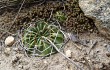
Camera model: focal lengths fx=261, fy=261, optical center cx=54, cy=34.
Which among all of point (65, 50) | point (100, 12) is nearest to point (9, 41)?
point (65, 50)

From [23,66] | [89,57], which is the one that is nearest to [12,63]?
[23,66]

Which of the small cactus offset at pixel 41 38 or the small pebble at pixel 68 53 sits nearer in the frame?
the small pebble at pixel 68 53

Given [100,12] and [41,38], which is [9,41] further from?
[100,12]

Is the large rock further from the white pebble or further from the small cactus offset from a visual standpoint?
the white pebble

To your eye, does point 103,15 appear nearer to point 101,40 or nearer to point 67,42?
point 101,40

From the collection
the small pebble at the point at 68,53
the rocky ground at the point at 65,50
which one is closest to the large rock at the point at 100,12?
the rocky ground at the point at 65,50

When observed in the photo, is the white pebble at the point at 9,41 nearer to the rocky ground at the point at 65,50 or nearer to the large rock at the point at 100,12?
the rocky ground at the point at 65,50

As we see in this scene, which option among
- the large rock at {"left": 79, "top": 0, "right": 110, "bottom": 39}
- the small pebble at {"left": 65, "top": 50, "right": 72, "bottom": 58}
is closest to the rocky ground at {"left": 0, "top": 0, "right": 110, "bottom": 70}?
the small pebble at {"left": 65, "top": 50, "right": 72, "bottom": 58}

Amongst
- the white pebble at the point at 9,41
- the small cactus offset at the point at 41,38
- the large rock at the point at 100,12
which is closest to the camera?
the large rock at the point at 100,12
